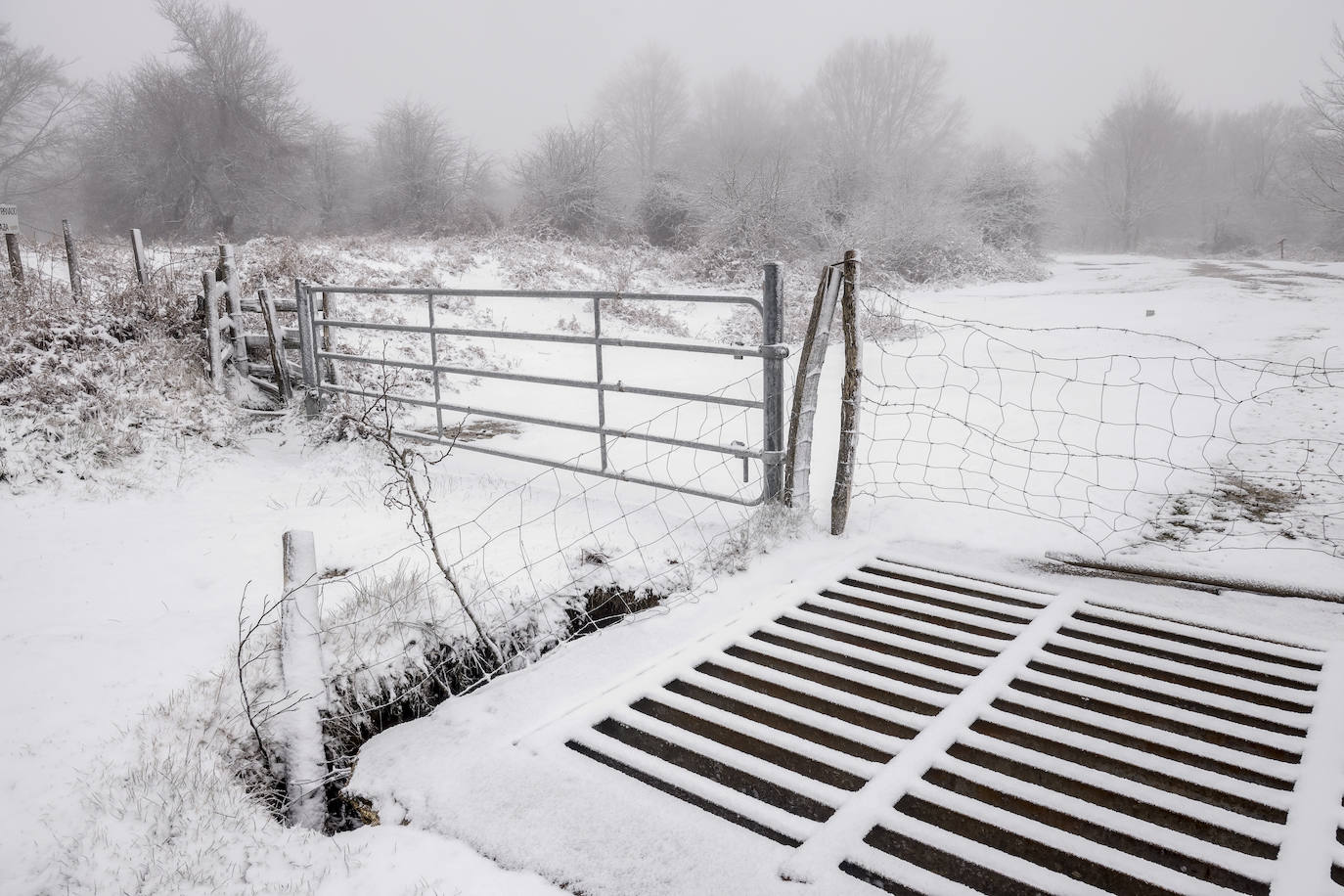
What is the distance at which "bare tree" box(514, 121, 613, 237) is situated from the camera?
22328 mm

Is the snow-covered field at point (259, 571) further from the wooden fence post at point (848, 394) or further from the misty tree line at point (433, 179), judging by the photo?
the misty tree line at point (433, 179)

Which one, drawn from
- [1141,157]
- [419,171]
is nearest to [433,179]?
[419,171]

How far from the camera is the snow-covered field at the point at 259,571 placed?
1.96 metres

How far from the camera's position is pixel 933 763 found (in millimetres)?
2240

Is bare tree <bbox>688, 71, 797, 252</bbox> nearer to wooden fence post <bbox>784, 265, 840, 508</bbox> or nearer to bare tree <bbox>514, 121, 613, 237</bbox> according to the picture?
bare tree <bbox>514, 121, 613, 237</bbox>

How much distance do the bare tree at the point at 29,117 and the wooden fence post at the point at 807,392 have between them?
3155 cm

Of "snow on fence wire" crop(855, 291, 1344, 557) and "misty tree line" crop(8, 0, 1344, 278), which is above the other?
"misty tree line" crop(8, 0, 1344, 278)

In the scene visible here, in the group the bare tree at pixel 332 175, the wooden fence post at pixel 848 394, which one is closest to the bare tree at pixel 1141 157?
the bare tree at pixel 332 175

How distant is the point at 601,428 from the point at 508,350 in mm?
7012

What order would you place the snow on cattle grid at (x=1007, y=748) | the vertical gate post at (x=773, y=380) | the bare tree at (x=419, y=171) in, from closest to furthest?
the snow on cattle grid at (x=1007, y=748), the vertical gate post at (x=773, y=380), the bare tree at (x=419, y=171)

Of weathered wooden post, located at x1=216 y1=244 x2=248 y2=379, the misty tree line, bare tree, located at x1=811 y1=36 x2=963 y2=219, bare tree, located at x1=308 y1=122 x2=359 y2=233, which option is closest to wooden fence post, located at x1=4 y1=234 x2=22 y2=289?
weathered wooden post, located at x1=216 y1=244 x2=248 y2=379

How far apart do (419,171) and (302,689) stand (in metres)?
25.9

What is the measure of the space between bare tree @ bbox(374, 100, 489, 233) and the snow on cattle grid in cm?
2367

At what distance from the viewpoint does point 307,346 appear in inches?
268
